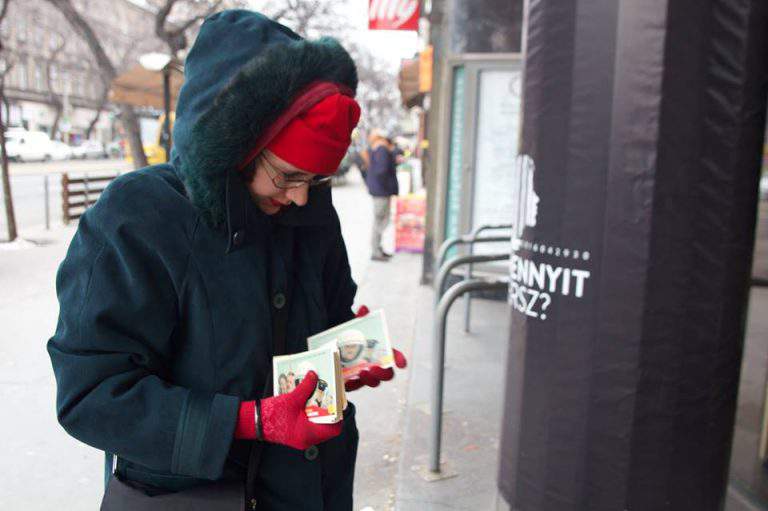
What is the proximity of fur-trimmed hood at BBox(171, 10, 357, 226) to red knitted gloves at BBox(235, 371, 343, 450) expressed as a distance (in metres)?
0.41

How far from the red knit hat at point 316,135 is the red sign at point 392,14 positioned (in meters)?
8.31

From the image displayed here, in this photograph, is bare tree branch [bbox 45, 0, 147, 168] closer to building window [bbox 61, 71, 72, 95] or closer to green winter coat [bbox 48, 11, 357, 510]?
green winter coat [bbox 48, 11, 357, 510]

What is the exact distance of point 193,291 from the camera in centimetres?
146

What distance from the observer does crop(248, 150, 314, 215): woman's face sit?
1.54 metres

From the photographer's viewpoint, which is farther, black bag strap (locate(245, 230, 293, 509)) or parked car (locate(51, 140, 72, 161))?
parked car (locate(51, 140, 72, 161))

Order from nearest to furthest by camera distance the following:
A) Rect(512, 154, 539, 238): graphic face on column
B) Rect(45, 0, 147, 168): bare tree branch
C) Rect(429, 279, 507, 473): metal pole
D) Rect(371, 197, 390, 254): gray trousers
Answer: Rect(512, 154, 539, 238): graphic face on column
Rect(429, 279, 507, 473): metal pole
Rect(371, 197, 390, 254): gray trousers
Rect(45, 0, 147, 168): bare tree branch

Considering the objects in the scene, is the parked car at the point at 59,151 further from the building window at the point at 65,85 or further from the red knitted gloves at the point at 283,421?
the red knitted gloves at the point at 283,421

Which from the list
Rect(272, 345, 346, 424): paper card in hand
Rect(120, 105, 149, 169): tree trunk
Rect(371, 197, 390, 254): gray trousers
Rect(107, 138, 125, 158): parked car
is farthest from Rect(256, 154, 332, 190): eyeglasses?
Rect(107, 138, 125, 158): parked car

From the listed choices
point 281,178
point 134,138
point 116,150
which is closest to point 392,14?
point 134,138

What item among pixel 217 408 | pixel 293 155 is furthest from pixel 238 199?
pixel 217 408

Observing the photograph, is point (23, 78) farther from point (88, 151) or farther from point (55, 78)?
point (88, 151)

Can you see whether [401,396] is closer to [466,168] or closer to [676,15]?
[466,168]

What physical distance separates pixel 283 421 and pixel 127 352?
0.35 meters

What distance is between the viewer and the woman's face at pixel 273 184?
60.8 inches
